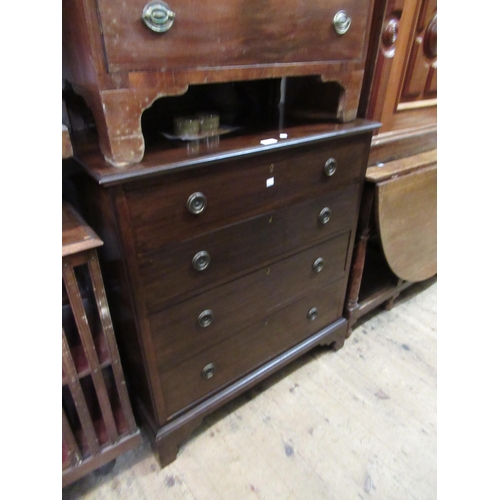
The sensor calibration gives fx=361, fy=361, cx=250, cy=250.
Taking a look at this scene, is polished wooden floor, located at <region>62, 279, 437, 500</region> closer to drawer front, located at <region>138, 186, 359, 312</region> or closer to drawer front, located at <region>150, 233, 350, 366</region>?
drawer front, located at <region>150, 233, 350, 366</region>

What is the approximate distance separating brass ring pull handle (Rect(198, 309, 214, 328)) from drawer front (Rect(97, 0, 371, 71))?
636 millimetres

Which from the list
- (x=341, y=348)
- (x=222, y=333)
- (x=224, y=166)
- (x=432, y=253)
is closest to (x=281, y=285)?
(x=222, y=333)

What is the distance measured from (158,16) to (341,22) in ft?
1.74

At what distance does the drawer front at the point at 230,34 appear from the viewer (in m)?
0.69

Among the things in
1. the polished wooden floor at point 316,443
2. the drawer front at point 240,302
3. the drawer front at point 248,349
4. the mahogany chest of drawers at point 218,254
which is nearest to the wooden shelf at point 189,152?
the mahogany chest of drawers at point 218,254

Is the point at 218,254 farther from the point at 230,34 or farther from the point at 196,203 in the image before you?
the point at 230,34

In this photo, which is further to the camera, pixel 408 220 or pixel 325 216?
pixel 408 220

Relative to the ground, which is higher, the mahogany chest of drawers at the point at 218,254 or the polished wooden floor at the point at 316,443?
the mahogany chest of drawers at the point at 218,254

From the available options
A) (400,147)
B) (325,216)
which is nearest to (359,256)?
(325,216)

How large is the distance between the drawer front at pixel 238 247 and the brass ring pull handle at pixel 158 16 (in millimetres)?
461

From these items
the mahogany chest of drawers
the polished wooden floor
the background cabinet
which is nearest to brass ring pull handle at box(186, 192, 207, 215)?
the mahogany chest of drawers

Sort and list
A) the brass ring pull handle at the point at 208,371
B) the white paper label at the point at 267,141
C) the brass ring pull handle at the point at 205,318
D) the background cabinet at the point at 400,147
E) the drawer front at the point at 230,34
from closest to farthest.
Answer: the drawer front at the point at 230,34, the white paper label at the point at 267,141, the brass ring pull handle at the point at 205,318, the brass ring pull handle at the point at 208,371, the background cabinet at the point at 400,147

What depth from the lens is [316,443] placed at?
4.17 feet

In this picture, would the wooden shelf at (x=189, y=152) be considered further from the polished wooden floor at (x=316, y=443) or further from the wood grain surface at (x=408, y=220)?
the polished wooden floor at (x=316, y=443)
